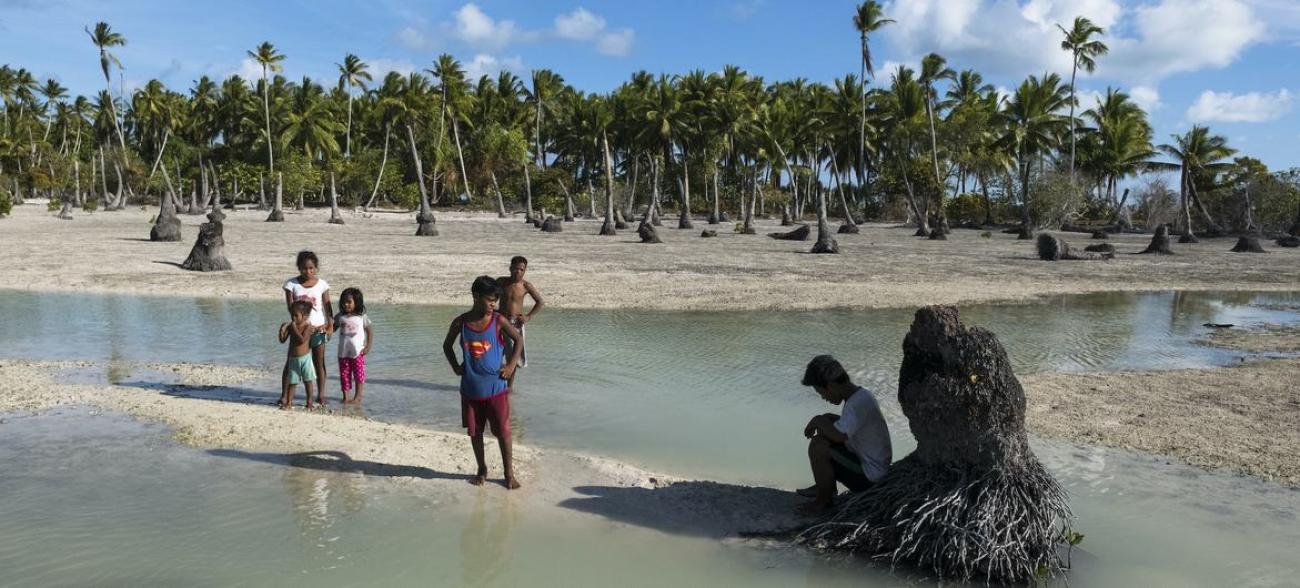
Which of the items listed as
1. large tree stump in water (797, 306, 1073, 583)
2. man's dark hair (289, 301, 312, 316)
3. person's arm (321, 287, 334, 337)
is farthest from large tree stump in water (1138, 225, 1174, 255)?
man's dark hair (289, 301, 312, 316)

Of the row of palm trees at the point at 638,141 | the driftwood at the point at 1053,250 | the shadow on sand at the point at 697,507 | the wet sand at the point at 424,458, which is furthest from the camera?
the row of palm trees at the point at 638,141

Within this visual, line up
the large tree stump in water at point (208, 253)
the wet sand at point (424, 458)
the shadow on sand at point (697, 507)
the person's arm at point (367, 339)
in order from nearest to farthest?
the shadow on sand at point (697, 507) < the wet sand at point (424, 458) < the person's arm at point (367, 339) < the large tree stump in water at point (208, 253)

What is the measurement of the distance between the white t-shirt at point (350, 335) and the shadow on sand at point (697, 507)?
3.58 m

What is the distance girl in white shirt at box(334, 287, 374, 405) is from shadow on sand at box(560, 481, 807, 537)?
360 centimetres

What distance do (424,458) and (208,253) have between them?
17215 millimetres

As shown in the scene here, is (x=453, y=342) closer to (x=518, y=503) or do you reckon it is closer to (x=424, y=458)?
(x=424, y=458)

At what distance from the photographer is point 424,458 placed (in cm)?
665

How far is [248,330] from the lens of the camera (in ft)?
44.3

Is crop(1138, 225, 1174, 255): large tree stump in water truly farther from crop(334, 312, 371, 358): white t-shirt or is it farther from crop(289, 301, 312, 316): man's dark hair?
crop(289, 301, 312, 316): man's dark hair

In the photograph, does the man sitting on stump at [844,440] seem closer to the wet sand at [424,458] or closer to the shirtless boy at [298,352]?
the wet sand at [424,458]

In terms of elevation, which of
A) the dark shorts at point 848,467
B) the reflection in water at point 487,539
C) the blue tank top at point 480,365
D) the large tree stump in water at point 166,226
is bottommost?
the reflection in water at point 487,539

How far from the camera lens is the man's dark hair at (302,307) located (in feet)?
26.8

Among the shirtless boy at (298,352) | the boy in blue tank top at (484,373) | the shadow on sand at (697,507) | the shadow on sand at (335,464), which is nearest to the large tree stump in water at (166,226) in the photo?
the shirtless boy at (298,352)

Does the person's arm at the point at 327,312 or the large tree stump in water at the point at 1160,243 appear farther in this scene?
the large tree stump in water at the point at 1160,243
